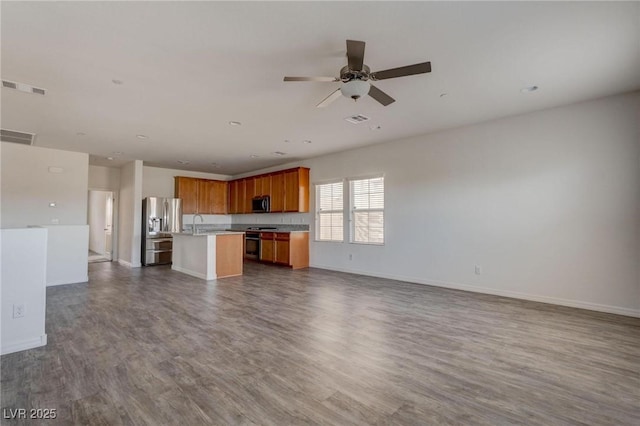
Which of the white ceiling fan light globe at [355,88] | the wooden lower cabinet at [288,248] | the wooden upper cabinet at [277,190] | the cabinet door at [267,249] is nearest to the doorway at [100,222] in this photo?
the wooden upper cabinet at [277,190]

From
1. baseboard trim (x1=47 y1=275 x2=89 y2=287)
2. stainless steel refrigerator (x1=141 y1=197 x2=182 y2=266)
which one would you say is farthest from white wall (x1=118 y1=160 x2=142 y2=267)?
baseboard trim (x1=47 y1=275 x2=89 y2=287)

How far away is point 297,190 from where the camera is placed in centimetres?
751

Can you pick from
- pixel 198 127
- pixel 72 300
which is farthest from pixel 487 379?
pixel 72 300

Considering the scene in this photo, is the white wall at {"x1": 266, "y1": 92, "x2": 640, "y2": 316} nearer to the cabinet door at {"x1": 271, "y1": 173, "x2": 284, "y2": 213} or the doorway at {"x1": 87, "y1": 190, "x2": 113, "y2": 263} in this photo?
the cabinet door at {"x1": 271, "y1": 173, "x2": 284, "y2": 213}

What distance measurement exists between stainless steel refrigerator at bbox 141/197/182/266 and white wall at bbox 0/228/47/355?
4.89 meters

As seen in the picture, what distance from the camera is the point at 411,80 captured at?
3264 millimetres

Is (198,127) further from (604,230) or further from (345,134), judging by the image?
(604,230)

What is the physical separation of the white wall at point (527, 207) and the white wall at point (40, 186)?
22.1 feet

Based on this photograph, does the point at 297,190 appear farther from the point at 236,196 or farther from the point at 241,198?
the point at 236,196

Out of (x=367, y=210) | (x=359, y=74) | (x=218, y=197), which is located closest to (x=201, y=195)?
(x=218, y=197)

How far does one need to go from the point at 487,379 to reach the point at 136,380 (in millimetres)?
2657

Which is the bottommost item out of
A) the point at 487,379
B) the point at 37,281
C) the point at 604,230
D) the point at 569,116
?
the point at 487,379

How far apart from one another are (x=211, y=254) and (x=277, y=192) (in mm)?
2821

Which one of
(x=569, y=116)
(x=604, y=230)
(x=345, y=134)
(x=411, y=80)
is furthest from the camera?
(x=345, y=134)
